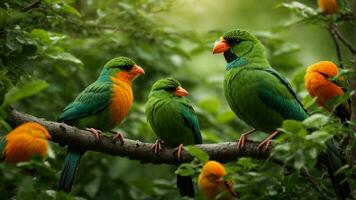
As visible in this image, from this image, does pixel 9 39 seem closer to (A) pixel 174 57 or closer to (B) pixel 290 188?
(B) pixel 290 188

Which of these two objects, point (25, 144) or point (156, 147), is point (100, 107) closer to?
point (156, 147)

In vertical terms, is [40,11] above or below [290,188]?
above

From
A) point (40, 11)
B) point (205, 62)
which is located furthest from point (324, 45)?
point (40, 11)

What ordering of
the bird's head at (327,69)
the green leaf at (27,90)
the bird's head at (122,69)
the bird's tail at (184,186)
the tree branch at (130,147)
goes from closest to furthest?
the green leaf at (27,90), the tree branch at (130,147), the bird's head at (327,69), the bird's tail at (184,186), the bird's head at (122,69)

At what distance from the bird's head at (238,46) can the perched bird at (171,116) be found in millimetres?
550


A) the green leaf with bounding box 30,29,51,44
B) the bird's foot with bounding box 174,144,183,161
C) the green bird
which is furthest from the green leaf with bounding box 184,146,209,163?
the green leaf with bounding box 30,29,51,44

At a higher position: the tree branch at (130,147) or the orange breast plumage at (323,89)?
the orange breast plumage at (323,89)

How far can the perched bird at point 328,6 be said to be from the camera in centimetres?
538

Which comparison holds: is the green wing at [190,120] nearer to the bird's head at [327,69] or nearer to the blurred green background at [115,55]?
the blurred green background at [115,55]

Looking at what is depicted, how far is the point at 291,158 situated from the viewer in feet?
11.9

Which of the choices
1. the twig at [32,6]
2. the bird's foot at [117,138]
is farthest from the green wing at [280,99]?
the twig at [32,6]

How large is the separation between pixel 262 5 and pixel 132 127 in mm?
4286

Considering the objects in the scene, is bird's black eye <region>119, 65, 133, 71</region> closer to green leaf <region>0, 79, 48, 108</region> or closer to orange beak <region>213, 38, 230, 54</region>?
orange beak <region>213, 38, 230, 54</region>

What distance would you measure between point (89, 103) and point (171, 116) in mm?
733
